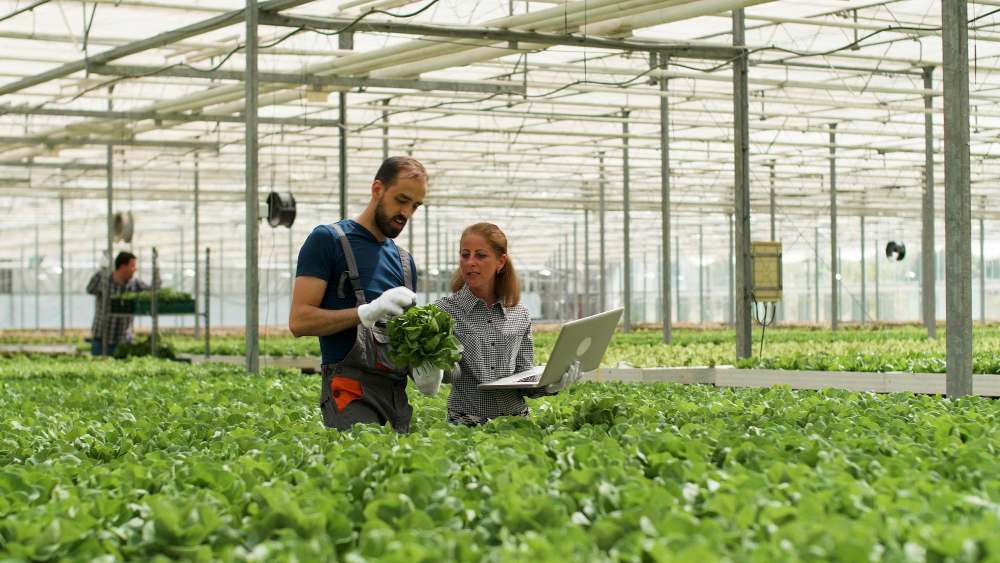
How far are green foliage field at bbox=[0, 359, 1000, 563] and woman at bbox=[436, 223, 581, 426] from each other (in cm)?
20

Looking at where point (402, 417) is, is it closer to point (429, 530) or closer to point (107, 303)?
point (429, 530)

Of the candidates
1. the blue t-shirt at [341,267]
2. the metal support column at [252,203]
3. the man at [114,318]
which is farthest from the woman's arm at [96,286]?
the blue t-shirt at [341,267]

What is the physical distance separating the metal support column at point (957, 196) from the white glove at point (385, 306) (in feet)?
10.5

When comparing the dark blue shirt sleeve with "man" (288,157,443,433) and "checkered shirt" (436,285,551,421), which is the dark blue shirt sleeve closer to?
"man" (288,157,443,433)

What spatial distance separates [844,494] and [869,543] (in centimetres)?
44

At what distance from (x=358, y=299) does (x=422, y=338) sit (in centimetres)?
34

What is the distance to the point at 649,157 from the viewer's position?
2350 centimetres

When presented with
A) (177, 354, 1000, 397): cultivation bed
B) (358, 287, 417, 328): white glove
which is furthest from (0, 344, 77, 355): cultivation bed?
(358, 287, 417, 328): white glove

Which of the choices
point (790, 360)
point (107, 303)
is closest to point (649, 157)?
point (107, 303)

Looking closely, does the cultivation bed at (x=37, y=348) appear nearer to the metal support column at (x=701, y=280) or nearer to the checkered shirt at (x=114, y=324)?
the checkered shirt at (x=114, y=324)

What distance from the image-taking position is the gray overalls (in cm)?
342

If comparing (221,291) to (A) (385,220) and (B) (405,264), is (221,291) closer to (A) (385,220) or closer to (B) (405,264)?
(B) (405,264)

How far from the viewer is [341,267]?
347 cm

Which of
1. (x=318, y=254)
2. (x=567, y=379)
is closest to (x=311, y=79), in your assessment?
(x=318, y=254)
